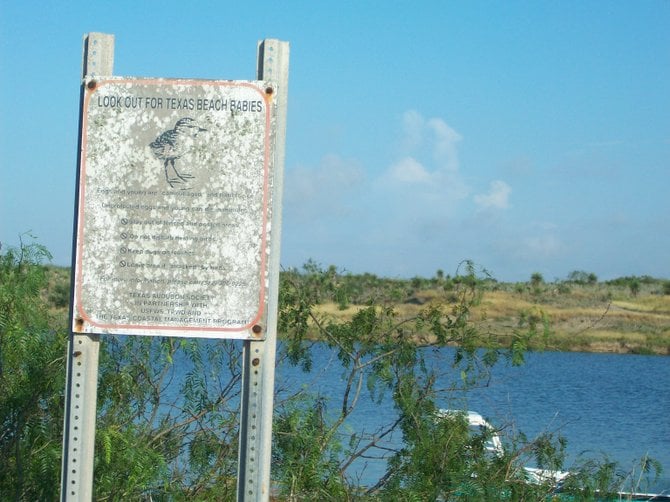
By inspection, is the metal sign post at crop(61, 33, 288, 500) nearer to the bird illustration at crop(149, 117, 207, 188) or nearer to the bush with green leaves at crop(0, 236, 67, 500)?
the bird illustration at crop(149, 117, 207, 188)

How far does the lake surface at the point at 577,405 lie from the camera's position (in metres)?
8.89

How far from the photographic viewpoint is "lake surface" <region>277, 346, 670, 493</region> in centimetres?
889

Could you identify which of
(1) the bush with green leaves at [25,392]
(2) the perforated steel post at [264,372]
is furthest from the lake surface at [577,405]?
(2) the perforated steel post at [264,372]

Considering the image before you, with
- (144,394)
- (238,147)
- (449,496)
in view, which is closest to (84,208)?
(238,147)

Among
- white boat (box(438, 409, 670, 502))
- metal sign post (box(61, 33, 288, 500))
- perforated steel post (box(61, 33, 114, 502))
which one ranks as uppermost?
metal sign post (box(61, 33, 288, 500))

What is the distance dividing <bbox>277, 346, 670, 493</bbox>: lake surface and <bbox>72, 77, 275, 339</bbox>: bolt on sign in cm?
256

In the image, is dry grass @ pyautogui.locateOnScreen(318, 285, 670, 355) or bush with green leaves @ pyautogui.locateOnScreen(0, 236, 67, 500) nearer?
bush with green leaves @ pyautogui.locateOnScreen(0, 236, 67, 500)

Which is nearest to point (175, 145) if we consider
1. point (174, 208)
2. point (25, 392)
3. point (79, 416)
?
point (174, 208)

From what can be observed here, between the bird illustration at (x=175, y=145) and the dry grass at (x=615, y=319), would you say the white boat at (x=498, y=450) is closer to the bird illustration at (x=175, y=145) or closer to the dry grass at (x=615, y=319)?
the bird illustration at (x=175, y=145)

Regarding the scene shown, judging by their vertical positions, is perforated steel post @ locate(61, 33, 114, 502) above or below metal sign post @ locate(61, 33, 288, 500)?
below

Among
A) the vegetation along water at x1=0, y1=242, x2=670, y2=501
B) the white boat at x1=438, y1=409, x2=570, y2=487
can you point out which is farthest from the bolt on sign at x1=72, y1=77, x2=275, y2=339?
the white boat at x1=438, y1=409, x2=570, y2=487

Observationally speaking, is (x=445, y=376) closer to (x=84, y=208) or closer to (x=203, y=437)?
(x=203, y=437)

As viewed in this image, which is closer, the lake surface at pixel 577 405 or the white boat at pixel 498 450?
the white boat at pixel 498 450

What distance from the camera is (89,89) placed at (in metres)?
4.06
